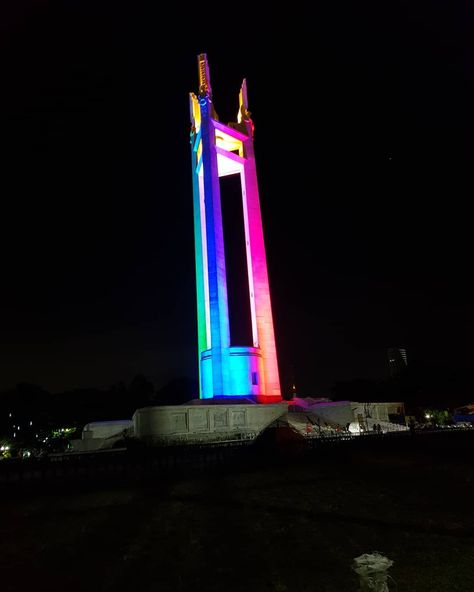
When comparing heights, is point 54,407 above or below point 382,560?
above

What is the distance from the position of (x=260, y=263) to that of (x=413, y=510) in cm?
3820

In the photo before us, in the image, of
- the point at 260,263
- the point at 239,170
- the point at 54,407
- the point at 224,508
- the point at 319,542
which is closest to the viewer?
the point at 319,542

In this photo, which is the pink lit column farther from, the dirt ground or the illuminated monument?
the dirt ground

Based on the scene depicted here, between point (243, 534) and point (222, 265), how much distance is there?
A: 36.4 m

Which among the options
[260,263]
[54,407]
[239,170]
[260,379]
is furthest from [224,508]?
[54,407]

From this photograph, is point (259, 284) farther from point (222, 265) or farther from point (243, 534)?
point (243, 534)

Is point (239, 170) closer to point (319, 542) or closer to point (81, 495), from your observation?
point (81, 495)

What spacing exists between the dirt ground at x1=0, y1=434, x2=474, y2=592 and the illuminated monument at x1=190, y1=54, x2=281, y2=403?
1042 inches

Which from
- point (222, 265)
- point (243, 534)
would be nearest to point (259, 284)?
point (222, 265)

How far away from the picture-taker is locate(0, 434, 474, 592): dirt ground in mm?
5641

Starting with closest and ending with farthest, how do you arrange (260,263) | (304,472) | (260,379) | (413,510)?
(413,510) → (304,472) → (260,379) → (260,263)

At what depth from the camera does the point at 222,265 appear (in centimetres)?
4294

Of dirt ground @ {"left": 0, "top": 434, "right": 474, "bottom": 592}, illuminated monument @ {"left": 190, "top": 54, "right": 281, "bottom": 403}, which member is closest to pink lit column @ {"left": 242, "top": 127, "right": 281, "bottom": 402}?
illuminated monument @ {"left": 190, "top": 54, "right": 281, "bottom": 403}

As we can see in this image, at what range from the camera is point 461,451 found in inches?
717
